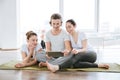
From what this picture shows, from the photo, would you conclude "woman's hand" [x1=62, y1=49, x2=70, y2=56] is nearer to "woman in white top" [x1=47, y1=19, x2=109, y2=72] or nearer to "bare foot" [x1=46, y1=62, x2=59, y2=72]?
"woman in white top" [x1=47, y1=19, x2=109, y2=72]

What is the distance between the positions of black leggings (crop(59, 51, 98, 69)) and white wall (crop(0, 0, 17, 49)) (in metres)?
3.22

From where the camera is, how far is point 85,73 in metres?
2.63

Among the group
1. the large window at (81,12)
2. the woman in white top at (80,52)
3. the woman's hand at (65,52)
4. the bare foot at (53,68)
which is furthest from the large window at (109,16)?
the bare foot at (53,68)

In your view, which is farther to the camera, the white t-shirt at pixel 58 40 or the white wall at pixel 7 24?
the white wall at pixel 7 24

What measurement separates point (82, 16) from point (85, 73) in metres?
3.93

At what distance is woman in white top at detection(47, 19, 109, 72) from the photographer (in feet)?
9.28

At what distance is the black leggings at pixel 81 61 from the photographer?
2.81m

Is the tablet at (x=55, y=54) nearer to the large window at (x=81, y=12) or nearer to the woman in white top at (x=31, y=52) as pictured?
the woman in white top at (x=31, y=52)

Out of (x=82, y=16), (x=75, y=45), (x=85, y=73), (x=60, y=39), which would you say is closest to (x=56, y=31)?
(x=60, y=39)

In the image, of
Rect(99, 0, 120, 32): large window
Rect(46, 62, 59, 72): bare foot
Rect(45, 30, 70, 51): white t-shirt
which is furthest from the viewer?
Rect(99, 0, 120, 32): large window

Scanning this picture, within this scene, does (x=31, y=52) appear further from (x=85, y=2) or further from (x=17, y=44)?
(x=85, y=2)

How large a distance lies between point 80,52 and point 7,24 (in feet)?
11.2

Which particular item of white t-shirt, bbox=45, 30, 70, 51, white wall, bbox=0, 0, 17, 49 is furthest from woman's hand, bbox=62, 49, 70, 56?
white wall, bbox=0, 0, 17, 49

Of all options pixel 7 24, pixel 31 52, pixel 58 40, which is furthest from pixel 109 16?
pixel 31 52
